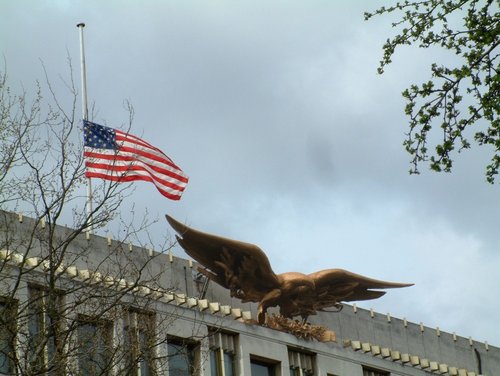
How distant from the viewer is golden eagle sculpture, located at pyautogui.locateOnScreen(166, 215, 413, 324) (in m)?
49.8

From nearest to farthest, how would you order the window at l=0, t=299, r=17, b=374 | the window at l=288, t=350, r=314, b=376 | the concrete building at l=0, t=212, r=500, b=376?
the window at l=0, t=299, r=17, b=374, the concrete building at l=0, t=212, r=500, b=376, the window at l=288, t=350, r=314, b=376

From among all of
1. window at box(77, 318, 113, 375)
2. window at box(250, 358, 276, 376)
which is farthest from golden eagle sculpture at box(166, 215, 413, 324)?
window at box(77, 318, 113, 375)

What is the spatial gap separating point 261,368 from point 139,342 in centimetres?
1954

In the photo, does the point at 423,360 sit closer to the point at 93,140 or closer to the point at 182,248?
the point at 182,248

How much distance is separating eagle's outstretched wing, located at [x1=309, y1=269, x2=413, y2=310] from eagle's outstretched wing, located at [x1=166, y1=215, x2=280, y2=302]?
2196 mm

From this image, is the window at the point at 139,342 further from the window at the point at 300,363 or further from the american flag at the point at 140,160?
the window at the point at 300,363

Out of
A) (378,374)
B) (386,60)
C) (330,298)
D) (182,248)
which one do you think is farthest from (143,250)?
(386,60)

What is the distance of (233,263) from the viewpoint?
166 ft

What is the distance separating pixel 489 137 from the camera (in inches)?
963

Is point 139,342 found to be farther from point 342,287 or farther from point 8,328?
point 342,287

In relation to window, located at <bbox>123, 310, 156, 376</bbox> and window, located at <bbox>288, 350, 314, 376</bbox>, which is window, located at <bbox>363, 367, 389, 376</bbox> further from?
window, located at <bbox>123, 310, 156, 376</bbox>

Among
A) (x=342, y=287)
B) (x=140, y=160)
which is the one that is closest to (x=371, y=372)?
(x=342, y=287)

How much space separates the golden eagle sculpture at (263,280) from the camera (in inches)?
1959

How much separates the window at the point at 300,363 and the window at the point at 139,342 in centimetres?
1421
